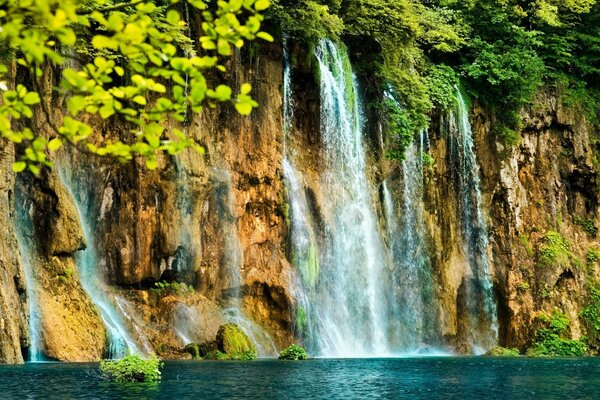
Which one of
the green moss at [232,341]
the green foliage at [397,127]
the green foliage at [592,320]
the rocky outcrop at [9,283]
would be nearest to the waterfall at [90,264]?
the green moss at [232,341]

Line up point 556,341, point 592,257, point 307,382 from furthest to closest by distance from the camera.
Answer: point 592,257, point 556,341, point 307,382

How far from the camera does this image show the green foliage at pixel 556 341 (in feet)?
112

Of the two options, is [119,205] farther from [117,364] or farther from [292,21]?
[117,364]

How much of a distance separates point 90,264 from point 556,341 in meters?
18.9

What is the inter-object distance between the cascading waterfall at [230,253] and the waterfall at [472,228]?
11134 mm

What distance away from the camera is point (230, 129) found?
30.3m

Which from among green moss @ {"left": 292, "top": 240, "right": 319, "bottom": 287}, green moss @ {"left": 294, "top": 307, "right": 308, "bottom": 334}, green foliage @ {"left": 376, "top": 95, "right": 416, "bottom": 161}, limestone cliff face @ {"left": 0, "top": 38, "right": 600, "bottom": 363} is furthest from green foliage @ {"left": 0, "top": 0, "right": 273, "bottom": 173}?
green foliage @ {"left": 376, "top": 95, "right": 416, "bottom": 161}

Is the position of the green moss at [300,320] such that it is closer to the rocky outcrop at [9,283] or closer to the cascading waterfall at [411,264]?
the cascading waterfall at [411,264]

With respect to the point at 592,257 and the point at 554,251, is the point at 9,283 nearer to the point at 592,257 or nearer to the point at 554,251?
the point at 554,251

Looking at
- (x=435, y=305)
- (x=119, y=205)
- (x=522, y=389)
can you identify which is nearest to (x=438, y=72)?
(x=435, y=305)

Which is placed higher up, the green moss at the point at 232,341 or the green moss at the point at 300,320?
the green moss at the point at 300,320

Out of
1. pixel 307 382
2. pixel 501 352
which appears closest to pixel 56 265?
pixel 307 382

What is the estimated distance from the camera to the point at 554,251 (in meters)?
36.9

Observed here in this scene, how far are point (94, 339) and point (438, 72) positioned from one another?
19.5m
